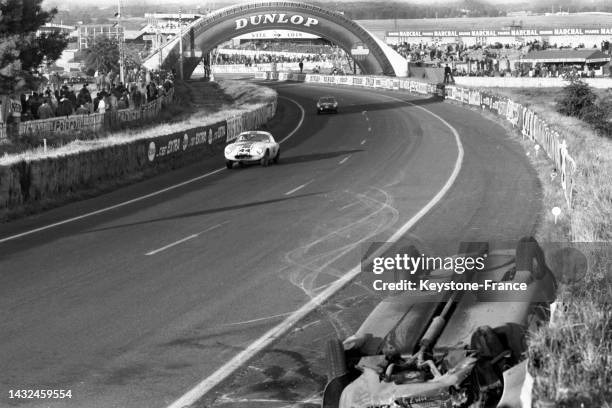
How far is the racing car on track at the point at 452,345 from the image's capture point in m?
7.22

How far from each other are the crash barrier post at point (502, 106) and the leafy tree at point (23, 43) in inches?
897

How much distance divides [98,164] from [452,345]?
70.4 ft

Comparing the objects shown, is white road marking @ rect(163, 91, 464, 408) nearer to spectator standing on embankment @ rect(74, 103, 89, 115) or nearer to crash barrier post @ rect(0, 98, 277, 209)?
crash barrier post @ rect(0, 98, 277, 209)

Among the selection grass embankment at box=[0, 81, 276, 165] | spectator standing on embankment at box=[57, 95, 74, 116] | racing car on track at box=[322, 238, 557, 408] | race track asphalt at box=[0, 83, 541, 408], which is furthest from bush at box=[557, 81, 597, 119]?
racing car on track at box=[322, 238, 557, 408]

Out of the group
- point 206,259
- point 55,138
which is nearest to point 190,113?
Answer: point 55,138

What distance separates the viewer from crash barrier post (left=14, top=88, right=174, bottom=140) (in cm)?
3316

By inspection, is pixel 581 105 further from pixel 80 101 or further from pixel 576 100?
pixel 80 101

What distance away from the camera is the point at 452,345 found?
8031 mm

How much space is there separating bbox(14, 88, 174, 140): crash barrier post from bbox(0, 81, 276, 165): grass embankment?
21.5 inches

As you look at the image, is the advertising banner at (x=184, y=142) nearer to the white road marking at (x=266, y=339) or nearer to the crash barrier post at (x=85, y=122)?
the crash barrier post at (x=85, y=122)

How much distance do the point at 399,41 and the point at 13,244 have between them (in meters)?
142

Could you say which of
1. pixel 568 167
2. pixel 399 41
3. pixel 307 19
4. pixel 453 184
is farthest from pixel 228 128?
pixel 399 41

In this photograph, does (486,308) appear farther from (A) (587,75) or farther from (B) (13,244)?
(A) (587,75)

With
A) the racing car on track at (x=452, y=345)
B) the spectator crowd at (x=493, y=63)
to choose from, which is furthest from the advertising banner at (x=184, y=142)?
the spectator crowd at (x=493, y=63)
